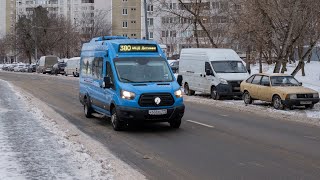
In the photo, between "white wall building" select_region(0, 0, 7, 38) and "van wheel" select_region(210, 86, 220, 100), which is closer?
"van wheel" select_region(210, 86, 220, 100)

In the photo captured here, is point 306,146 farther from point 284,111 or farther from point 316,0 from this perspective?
point 316,0

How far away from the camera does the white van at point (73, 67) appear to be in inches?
2094

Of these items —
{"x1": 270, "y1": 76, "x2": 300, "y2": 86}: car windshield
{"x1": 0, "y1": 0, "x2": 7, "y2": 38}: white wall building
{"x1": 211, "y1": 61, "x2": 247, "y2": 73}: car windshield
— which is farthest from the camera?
{"x1": 0, "y1": 0, "x2": 7, "y2": 38}: white wall building

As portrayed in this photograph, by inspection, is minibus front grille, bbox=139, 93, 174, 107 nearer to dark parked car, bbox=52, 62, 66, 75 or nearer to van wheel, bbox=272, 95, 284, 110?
van wheel, bbox=272, 95, 284, 110

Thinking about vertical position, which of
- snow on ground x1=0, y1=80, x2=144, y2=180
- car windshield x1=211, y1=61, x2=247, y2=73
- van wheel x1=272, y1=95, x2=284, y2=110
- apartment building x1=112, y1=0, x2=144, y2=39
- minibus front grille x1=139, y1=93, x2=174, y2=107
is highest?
apartment building x1=112, y1=0, x2=144, y2=39

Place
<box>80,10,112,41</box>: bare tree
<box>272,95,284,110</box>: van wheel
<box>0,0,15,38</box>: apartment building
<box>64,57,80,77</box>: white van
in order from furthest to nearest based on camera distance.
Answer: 1. <box>0,0,15,38</box>: apartment building
2. <box>80,10,112,41</box>: bare tree
3. <box>64,57,80,77</box>: white van
4. <box>272,95,284,110</box>: van wheel

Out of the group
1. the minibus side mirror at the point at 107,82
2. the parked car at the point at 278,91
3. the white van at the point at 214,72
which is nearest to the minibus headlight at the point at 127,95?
the minibus side mirror at the point at 107,82

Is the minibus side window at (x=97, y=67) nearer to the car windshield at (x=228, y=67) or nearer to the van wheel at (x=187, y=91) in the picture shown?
the car windshield at (x=228, y=67)

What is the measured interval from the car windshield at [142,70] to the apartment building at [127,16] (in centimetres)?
10116

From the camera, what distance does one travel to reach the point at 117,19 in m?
114

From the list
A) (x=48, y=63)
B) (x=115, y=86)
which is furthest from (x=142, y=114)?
(x=48, y=63)

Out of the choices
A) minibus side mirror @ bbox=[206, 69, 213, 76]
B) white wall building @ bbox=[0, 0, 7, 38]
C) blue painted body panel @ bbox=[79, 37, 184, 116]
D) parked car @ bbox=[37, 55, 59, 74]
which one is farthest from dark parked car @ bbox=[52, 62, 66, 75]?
white wall building @ bbox=[0, 0, 7, 38]

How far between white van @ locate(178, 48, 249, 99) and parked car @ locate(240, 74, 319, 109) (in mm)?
1817

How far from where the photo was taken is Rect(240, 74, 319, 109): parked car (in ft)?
60.8
